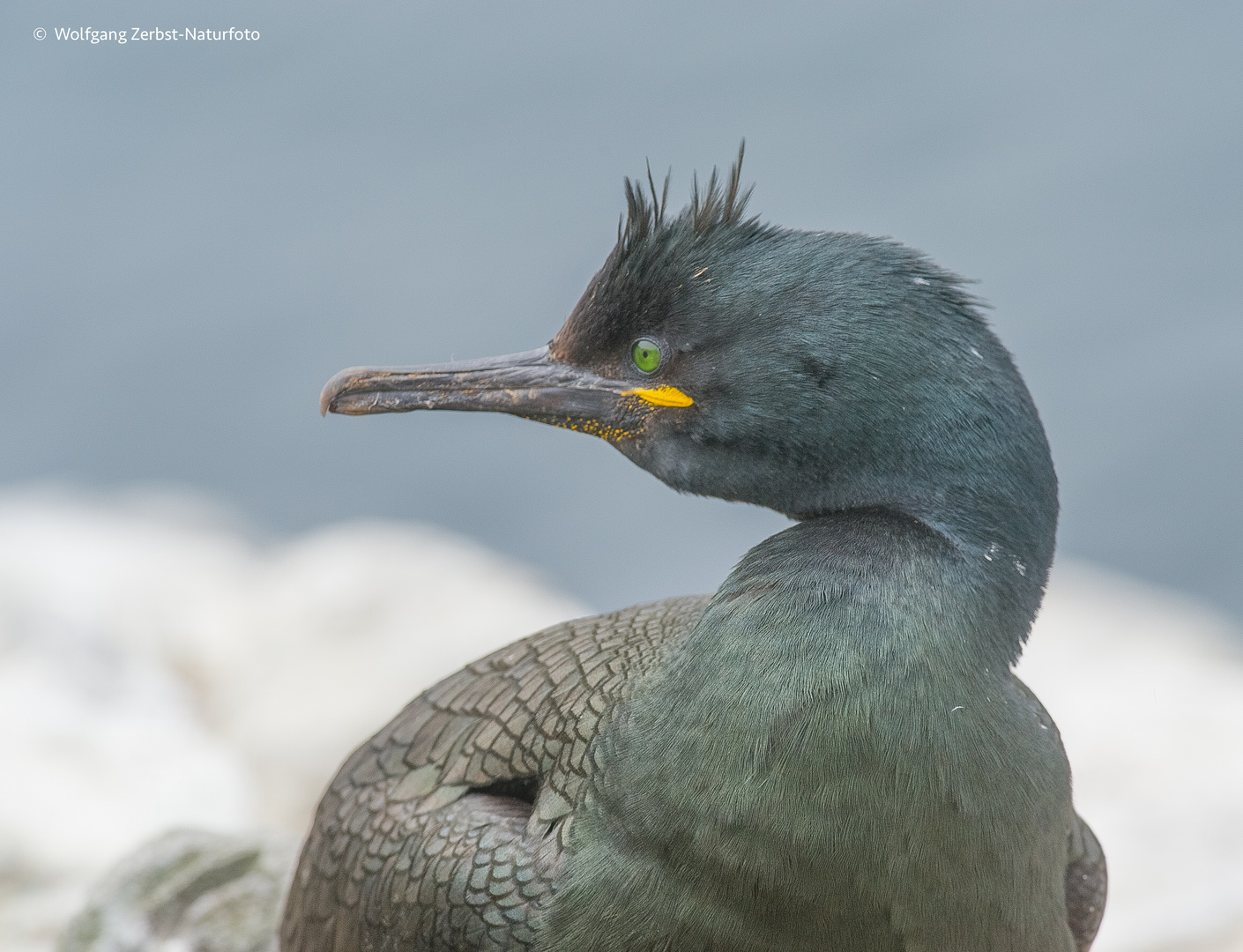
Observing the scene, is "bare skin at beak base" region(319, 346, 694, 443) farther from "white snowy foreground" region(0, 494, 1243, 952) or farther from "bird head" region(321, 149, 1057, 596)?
"white snowy foreground" region(0, 494, 1243, 952)

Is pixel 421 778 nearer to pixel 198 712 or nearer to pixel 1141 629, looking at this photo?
pixel 198 712

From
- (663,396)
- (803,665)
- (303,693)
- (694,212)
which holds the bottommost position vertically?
(303,693)

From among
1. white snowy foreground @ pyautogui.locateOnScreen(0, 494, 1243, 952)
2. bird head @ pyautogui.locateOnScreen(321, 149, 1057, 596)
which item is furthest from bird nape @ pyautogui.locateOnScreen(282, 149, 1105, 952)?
white snowy foreground @ pyautogui.locateOnScreen(0, 494, 1243, 952)

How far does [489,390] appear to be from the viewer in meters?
3.38

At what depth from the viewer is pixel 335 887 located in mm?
3547

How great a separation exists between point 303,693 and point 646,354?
4766 mm

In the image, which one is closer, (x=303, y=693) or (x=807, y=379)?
(x=807, y=379)

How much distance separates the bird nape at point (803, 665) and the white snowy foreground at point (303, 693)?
345cm

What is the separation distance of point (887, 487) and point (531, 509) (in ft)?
24.5

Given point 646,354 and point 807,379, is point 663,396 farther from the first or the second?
point 807,379

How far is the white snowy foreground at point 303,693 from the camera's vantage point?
6289 millimetres

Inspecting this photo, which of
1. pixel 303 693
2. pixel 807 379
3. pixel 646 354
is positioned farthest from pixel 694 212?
pixel 303 693

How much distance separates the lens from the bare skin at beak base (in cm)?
331

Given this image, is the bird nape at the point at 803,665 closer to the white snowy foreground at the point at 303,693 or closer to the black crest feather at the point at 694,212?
the black crest feather at the point at 694,212
